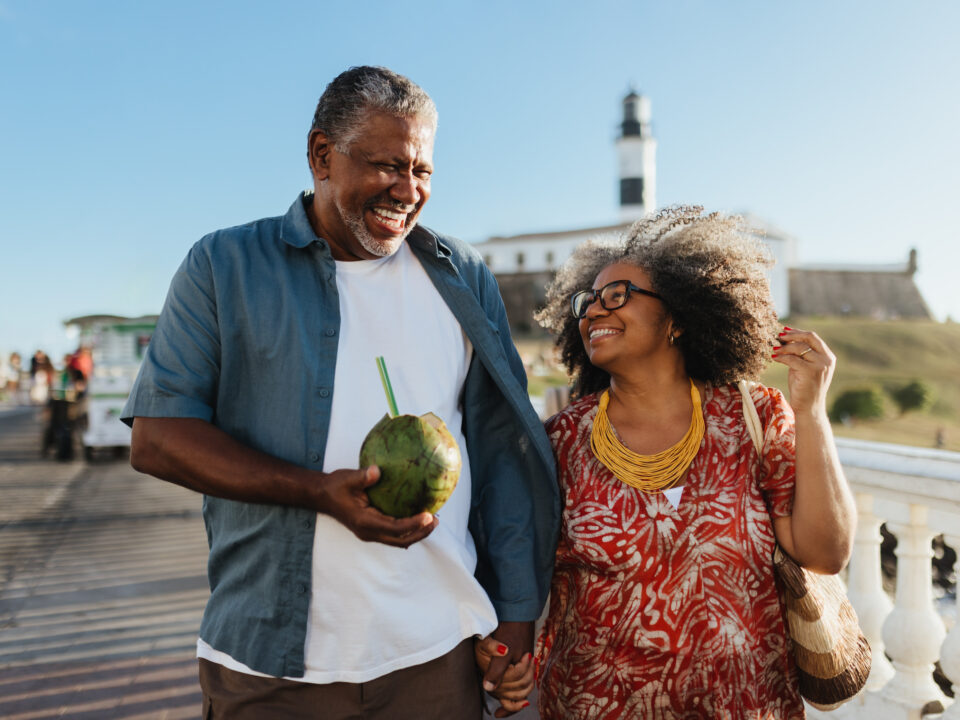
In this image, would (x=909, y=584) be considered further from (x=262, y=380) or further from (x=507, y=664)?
(x=262, y=380)

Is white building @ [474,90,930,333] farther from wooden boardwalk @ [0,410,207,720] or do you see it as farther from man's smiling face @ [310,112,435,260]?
man's smiling face @ [310,112,435,260]

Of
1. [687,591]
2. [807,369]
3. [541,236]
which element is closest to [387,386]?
[687,591]

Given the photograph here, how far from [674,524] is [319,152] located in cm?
131

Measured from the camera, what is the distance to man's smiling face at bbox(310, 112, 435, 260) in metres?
1.78

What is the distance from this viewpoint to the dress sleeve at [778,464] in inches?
79.2

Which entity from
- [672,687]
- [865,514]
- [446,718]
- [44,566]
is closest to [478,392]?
[446,718]

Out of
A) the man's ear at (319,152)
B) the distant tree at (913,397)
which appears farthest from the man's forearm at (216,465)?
the distant tree at (913,397)

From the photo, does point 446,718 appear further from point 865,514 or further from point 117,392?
point 117,392

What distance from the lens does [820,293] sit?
5991cm

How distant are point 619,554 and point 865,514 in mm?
1410

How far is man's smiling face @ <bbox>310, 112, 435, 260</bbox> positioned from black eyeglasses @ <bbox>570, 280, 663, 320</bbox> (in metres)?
0.65

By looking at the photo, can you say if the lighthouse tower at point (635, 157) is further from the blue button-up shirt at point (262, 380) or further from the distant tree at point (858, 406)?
the blue button-up shirt at point (262, 380)

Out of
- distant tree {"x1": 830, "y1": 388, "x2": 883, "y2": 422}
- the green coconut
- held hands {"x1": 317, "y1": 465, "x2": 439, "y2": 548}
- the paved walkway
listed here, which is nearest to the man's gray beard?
the green coconut

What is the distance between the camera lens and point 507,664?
192 centimetres
